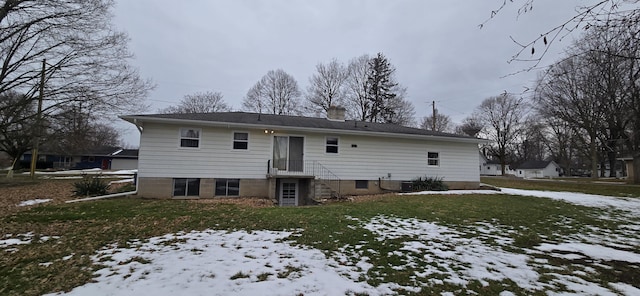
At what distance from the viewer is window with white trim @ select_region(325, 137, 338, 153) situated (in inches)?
514

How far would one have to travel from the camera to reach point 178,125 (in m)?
11.1

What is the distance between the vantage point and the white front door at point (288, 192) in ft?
40.8

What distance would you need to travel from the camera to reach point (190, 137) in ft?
37.2

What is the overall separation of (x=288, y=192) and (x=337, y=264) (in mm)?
8907

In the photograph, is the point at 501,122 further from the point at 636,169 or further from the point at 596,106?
the point at 596,106

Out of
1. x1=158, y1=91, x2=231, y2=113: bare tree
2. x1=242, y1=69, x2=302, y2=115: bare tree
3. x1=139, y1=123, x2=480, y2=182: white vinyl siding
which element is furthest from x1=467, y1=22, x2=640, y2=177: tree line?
x1=158, y1=91, x2=231, y2=113: bare tree

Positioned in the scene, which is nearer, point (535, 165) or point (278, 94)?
point (278, 94)

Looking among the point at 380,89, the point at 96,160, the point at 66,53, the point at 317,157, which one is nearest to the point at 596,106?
the point at 317,157

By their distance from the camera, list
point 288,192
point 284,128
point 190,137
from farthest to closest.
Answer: point 288,192 → point 284,128 → point 190,137

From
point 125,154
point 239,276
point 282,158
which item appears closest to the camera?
point 239,276

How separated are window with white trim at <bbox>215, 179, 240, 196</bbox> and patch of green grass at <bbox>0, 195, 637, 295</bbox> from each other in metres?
2.90

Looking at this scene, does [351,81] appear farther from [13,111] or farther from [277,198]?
[13,111]

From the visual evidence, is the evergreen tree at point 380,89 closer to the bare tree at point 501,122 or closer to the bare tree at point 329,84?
the bare tree at point 329,84

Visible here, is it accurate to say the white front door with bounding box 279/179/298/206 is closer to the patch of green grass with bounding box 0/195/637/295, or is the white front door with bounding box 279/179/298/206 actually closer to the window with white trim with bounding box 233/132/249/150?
the window with white trim with bounding box 233/132/249/150
